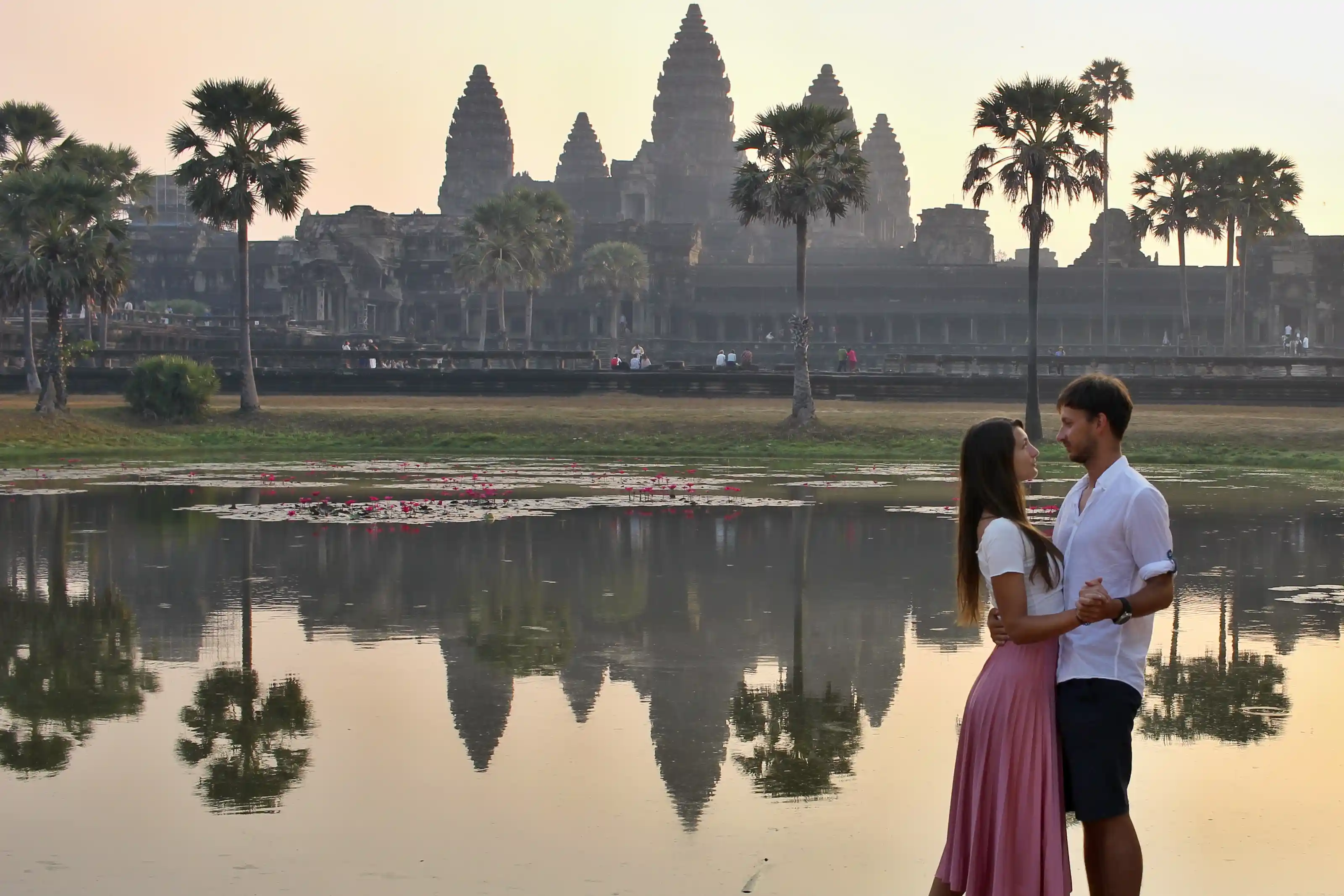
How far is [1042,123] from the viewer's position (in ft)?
119

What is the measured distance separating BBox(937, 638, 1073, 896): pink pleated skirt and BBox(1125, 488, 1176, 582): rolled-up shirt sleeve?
0.39 metres

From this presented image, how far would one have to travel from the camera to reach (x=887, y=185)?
13350 centimetres

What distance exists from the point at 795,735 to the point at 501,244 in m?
61.1

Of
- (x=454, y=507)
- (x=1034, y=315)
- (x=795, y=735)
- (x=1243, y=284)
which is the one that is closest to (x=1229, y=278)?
(x=1243, y=284)

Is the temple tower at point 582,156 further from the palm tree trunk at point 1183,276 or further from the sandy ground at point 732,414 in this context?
the sandy ground at point 732,414

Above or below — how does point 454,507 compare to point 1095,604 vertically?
below

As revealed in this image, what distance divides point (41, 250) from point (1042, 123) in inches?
849

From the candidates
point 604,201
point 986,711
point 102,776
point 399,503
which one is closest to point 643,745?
point 102,776

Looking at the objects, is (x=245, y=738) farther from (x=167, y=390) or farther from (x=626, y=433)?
(x=167, y=390)

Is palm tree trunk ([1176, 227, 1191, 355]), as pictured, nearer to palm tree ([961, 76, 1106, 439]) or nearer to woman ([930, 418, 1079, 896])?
palm tree ([961, 76, 1106, 439])

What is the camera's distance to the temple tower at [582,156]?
122375mm

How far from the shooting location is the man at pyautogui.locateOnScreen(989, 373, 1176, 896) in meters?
5.13

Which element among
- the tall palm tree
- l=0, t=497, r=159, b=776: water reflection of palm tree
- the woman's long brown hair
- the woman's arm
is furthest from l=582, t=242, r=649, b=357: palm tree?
the woman's arm

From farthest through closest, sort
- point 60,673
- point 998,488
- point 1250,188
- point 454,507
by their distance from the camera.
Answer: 1. point 1250,188
2. point 454,507
3. point 60,673
4. point 998,488
